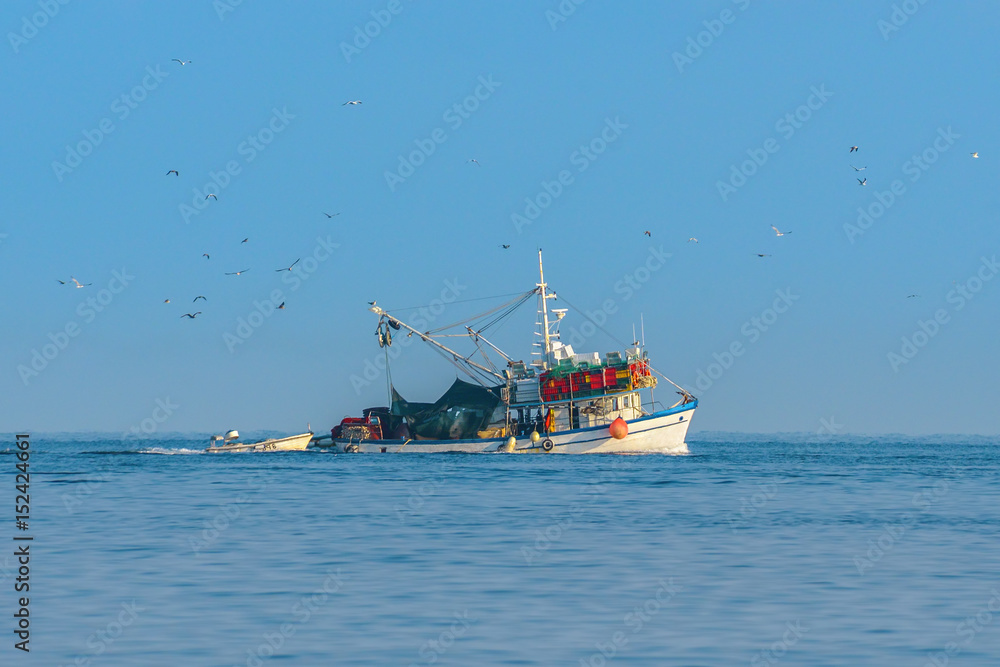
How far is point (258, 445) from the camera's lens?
9944cm

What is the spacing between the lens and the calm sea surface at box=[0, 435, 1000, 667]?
1578cm

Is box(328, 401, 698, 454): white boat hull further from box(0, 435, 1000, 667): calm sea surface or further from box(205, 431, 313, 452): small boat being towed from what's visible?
box(0, 435, 1000, 667): calm sea surface

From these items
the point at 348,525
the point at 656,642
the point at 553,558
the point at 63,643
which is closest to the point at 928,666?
the point at 656,642

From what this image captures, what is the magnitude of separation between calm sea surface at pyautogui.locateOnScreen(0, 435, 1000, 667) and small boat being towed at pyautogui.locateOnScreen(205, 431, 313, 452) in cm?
5727

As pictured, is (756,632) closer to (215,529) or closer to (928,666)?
(928,666)

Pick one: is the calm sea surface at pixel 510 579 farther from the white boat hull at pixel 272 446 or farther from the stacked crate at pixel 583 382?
the white boat hull at pixel 272 446

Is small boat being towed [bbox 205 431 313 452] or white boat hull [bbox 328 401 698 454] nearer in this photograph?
white boat hull [bbox 328 401 698 454]

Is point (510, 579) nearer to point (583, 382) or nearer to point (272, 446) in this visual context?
point (583, 382)

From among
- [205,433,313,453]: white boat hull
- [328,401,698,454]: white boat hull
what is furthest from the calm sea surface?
[205,433,313,453]: white boat hull

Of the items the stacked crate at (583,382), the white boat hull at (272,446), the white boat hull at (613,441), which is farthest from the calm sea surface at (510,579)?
the white boat hull at (272,446)

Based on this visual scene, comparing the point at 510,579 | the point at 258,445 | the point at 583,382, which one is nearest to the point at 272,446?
the point at 258,445

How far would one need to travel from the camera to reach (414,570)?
22.5m

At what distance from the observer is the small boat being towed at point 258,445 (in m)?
98.5

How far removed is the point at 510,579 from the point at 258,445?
267 ft
